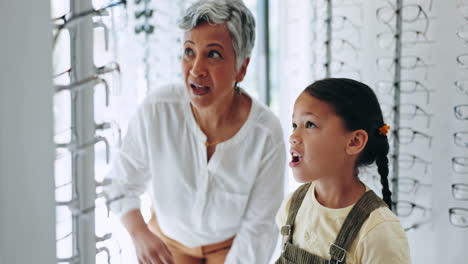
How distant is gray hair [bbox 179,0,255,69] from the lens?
3.62ft

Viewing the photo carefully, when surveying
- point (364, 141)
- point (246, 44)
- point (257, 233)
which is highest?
point (246, 44)

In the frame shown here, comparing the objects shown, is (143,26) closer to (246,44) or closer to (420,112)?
(246,44)

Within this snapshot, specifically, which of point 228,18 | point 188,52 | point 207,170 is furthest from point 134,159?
point 228,18

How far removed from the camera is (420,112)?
119 cm

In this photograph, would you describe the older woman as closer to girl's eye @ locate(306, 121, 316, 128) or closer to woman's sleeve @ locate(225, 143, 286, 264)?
woman's sleeve @ locate(225, 143, 286, 264)

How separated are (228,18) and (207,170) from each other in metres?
0.36

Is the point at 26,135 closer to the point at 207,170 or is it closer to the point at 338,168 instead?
the point at 338,168

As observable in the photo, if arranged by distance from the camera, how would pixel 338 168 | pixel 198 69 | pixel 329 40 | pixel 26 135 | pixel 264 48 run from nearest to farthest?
pixel 26 135, pixel 338 168, pixel 198 69, pixel 329 40, pixel 264 48

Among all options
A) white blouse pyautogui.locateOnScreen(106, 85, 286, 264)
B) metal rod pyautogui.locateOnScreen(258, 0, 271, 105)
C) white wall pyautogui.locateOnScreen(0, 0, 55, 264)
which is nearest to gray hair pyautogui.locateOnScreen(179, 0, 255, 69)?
white blouse pyautogui.locateOnScreen(106, 85, 286, 264)

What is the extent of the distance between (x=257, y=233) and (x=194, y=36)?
501mm

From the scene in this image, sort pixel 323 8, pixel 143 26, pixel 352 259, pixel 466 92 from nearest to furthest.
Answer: pixel 352 259, pixel 466 92, pixel 323 8, pixel 143 26

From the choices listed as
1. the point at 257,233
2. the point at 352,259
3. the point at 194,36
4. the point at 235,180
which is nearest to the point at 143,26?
the point at 194,36

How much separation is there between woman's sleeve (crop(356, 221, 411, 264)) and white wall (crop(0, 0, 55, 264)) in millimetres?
525

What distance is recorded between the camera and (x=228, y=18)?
1118mm
